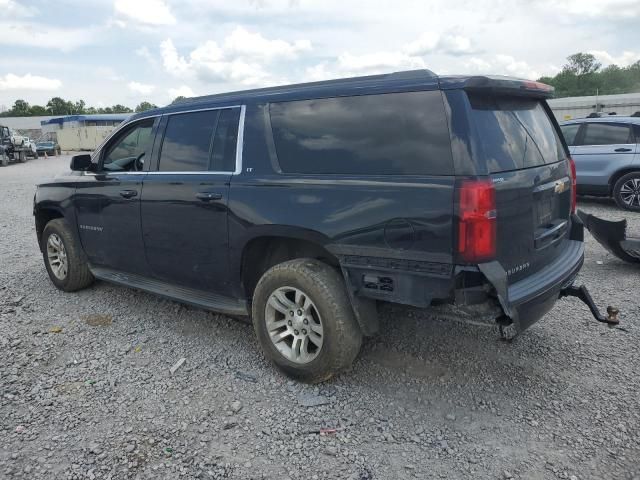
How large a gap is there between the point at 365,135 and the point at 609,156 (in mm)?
8285

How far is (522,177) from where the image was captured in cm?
311

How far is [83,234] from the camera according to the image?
5.11 meters

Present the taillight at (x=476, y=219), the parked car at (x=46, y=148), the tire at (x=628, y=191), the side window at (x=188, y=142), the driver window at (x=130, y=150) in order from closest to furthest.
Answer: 1. the taillight at (x=476, y=219)
2. the side window at (x=188, y=142)
3. the driver window at (x=130, y=150)
4. the tire at (x=628, y=191)
5. the parked car at (x=46, y=148)

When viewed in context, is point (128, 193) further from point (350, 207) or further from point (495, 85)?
point (495, 85)

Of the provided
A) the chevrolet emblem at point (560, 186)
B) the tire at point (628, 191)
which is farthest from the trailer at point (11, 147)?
the chevrolet emblem at point (560, 186)

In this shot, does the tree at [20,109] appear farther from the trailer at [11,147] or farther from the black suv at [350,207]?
the black suv at [350,207]

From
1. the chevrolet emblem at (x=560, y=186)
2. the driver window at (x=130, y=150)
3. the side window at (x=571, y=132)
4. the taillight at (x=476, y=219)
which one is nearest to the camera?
the taillight at (x=476, y=219)

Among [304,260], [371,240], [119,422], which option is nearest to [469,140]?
[371,240]

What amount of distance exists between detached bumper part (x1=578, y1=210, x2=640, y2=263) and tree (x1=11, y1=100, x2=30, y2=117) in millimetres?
104318

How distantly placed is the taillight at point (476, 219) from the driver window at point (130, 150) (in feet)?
9.39

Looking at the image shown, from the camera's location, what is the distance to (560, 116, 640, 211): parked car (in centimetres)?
949

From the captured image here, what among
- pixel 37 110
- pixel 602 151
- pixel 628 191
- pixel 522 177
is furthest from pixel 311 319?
pixel 37 110

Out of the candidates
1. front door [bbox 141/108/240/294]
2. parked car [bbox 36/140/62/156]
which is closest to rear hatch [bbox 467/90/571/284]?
front door [bbox 141/108/240/294]

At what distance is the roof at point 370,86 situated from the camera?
2.94m
